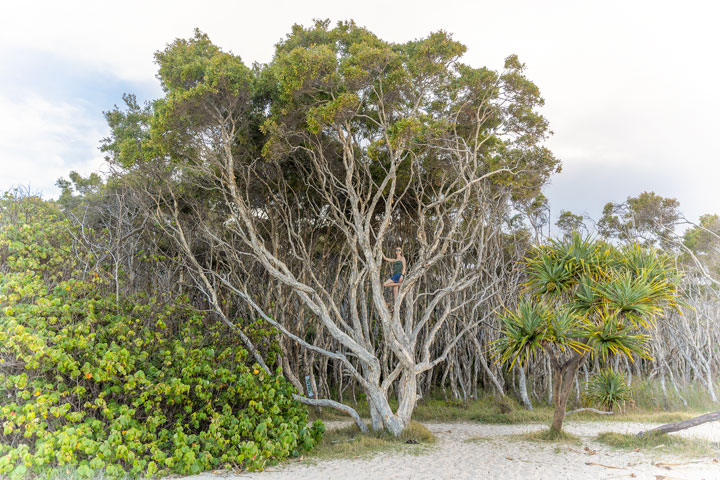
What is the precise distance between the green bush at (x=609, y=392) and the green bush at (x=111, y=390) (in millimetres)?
8378

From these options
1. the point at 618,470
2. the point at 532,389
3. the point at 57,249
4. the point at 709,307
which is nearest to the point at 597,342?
the point at 618,470

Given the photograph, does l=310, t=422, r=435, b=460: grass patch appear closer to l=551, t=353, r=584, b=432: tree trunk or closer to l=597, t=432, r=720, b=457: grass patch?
l=551, t=353, r=584, b=432: tree trunk

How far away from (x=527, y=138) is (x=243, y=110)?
7021 mm

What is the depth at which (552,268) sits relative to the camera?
30.8 ft

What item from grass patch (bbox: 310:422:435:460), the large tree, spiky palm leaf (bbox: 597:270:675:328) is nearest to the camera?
grass patch (bbox: 310:422:435:460)

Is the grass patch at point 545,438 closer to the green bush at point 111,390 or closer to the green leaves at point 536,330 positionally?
the green leaves at point 536,330

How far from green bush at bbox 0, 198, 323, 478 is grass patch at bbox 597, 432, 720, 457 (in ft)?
18.2

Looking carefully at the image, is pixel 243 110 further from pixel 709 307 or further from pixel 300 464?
pixel 709 307

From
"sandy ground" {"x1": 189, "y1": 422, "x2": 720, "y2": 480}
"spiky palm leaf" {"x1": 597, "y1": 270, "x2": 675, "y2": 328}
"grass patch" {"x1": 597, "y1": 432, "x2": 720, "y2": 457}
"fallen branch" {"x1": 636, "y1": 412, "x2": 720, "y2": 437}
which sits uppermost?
"spiky palm leaf" {"x1": 597, "y1": 270, "x2": 675, "y2": 328}

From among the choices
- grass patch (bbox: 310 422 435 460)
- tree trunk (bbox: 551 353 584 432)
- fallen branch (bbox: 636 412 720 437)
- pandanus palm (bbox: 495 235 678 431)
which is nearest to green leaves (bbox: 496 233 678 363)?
pandanus palm (bbox: 495 235 678 431)

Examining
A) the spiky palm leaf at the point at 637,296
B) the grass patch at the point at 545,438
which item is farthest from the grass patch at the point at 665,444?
the spiky palm leaf at the point at 637,296

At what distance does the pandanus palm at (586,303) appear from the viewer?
8.29 meters

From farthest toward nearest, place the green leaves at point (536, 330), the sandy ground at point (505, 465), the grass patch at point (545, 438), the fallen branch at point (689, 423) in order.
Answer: the grass patch at point (545, 438) → the green leaves at point (536, 330) → the fallen branch at point (689, 423) → the sandy ground at point (505, 465)

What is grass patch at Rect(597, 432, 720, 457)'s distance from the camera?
7.48 m
